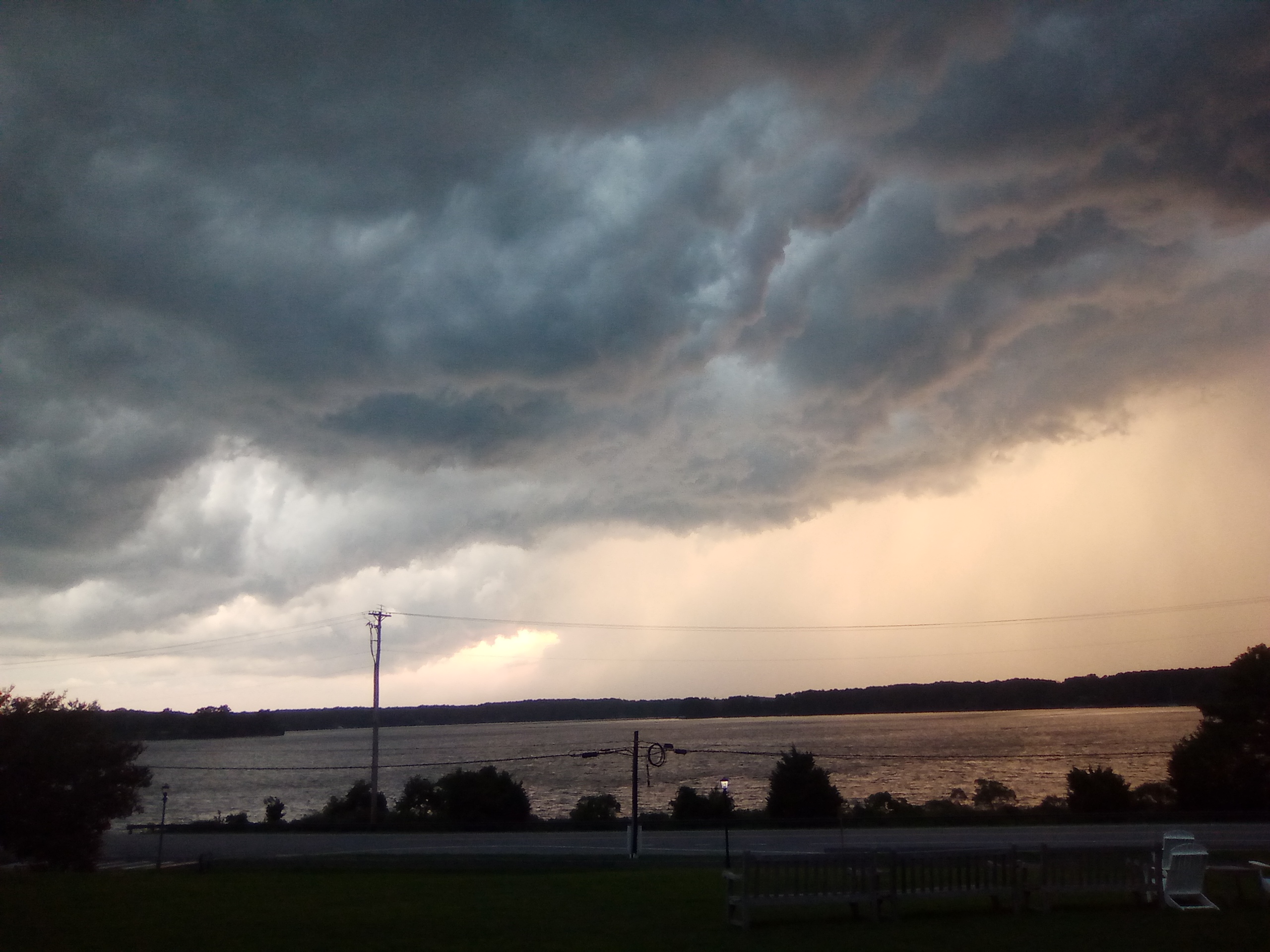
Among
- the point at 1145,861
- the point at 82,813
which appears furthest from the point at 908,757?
the point at 1145,861

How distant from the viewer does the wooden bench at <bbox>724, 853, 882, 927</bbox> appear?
483 inches

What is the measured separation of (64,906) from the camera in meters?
13.9

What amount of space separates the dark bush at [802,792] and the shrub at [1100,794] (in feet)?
37.8

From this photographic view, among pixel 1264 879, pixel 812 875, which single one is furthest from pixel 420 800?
pixel 1264 879

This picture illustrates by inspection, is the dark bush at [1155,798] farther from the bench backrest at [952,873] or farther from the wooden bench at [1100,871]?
the bench backrest at [952,873]

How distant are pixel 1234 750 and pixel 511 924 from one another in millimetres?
44452

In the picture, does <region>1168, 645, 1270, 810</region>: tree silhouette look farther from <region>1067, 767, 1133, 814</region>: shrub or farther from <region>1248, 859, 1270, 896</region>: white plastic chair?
<region>1248, 859, 1270, 896</region>: white plastic chair

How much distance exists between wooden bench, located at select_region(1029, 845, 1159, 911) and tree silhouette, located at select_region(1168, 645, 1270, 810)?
3576cm

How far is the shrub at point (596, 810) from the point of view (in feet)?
171

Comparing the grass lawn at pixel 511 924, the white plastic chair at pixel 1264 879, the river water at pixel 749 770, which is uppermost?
the white plastic chair at pixel 1264 879

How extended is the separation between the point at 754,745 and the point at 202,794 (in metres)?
85.7

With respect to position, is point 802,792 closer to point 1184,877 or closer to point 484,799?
point 484,799

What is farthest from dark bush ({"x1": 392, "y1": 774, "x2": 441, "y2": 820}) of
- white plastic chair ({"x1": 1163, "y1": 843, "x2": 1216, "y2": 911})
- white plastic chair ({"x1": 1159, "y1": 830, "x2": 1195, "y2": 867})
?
white plastic chair ({"x1": 1163, "y1": 843, "x2": 1216, "y2": 911})

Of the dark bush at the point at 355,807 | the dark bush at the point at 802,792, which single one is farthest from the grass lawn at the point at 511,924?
the dark bush at the point at 355,807
